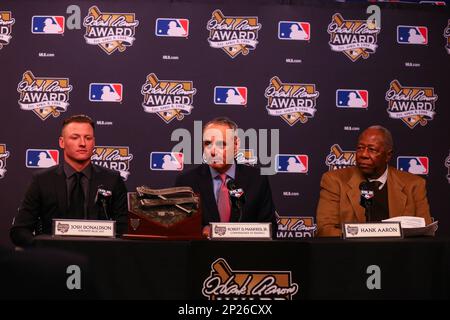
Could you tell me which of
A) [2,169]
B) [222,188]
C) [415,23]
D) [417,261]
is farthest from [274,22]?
[417,261]

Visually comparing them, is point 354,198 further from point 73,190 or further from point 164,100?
point 164,100

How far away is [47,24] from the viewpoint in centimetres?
518

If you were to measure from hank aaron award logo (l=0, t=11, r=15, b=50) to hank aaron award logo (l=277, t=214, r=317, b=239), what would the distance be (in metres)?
2.78

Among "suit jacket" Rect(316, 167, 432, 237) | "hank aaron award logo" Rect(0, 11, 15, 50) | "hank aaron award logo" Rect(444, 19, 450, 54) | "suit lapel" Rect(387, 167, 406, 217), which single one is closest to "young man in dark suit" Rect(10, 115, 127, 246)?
"suit jacket" Rect(316, 167, 432, 237)

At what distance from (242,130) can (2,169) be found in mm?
2052

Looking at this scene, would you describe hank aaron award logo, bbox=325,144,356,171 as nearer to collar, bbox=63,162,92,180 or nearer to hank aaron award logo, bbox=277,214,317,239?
hank aaron award logo, bbox=277,214,317,239

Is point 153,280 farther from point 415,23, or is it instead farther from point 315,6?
point 415,23

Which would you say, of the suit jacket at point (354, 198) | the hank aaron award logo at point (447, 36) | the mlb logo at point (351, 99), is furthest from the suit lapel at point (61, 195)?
the hank aaron award logo at point (447, 36)

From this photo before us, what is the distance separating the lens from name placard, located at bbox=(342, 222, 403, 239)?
2.74 m

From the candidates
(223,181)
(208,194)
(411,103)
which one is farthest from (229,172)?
(411,103)

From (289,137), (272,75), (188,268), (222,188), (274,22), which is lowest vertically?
(188,268)

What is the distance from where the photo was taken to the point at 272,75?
5238 mm

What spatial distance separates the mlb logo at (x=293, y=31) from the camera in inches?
207
